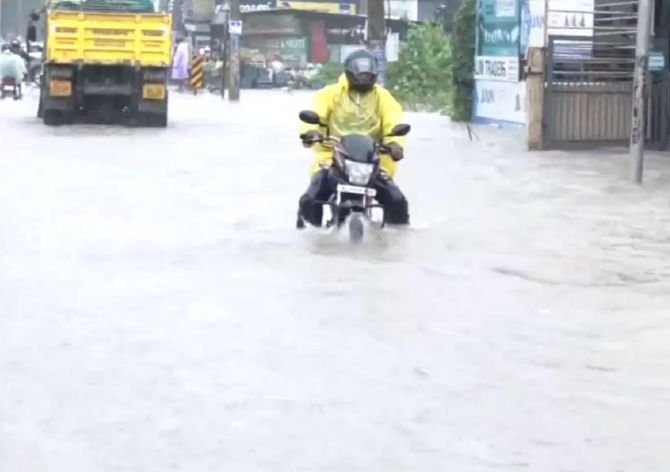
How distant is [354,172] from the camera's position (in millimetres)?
12797

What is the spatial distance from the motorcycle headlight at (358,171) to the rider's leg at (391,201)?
40cm

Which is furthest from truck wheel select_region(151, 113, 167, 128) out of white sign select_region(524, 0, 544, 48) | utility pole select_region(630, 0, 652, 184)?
utility pole select_region(630, 0, 652, 184)

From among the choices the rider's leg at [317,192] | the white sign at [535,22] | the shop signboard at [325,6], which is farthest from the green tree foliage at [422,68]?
the rider's leg at [317,192]

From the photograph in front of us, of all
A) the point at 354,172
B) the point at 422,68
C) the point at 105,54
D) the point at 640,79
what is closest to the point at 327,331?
Result: the point at 354,172

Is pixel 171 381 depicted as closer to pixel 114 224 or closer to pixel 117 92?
pixel 114 224

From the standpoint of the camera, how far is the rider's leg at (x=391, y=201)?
13.4 metres

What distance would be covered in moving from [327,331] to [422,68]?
3589 cm

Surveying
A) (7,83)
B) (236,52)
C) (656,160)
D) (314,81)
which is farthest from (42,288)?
(314,81)

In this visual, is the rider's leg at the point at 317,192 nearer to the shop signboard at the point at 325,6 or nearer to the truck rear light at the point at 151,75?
the truck rear light at the point at 151,75

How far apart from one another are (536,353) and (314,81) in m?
52.8

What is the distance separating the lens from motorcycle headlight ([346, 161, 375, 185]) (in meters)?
12.8

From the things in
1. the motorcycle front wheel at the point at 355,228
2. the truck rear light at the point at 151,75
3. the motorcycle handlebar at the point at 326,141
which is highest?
the truck rear light at the point at 151,75

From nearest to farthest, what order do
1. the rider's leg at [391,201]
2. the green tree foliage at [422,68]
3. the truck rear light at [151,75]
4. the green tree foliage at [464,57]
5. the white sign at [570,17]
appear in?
the rider's leg at [391,201] < the white sign at [570,17] < the truck rear light at [151,75] < the green tree foliage at [464,57] < the green tree foliage at [422,68]

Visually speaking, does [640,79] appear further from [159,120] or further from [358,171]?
[159,120]
